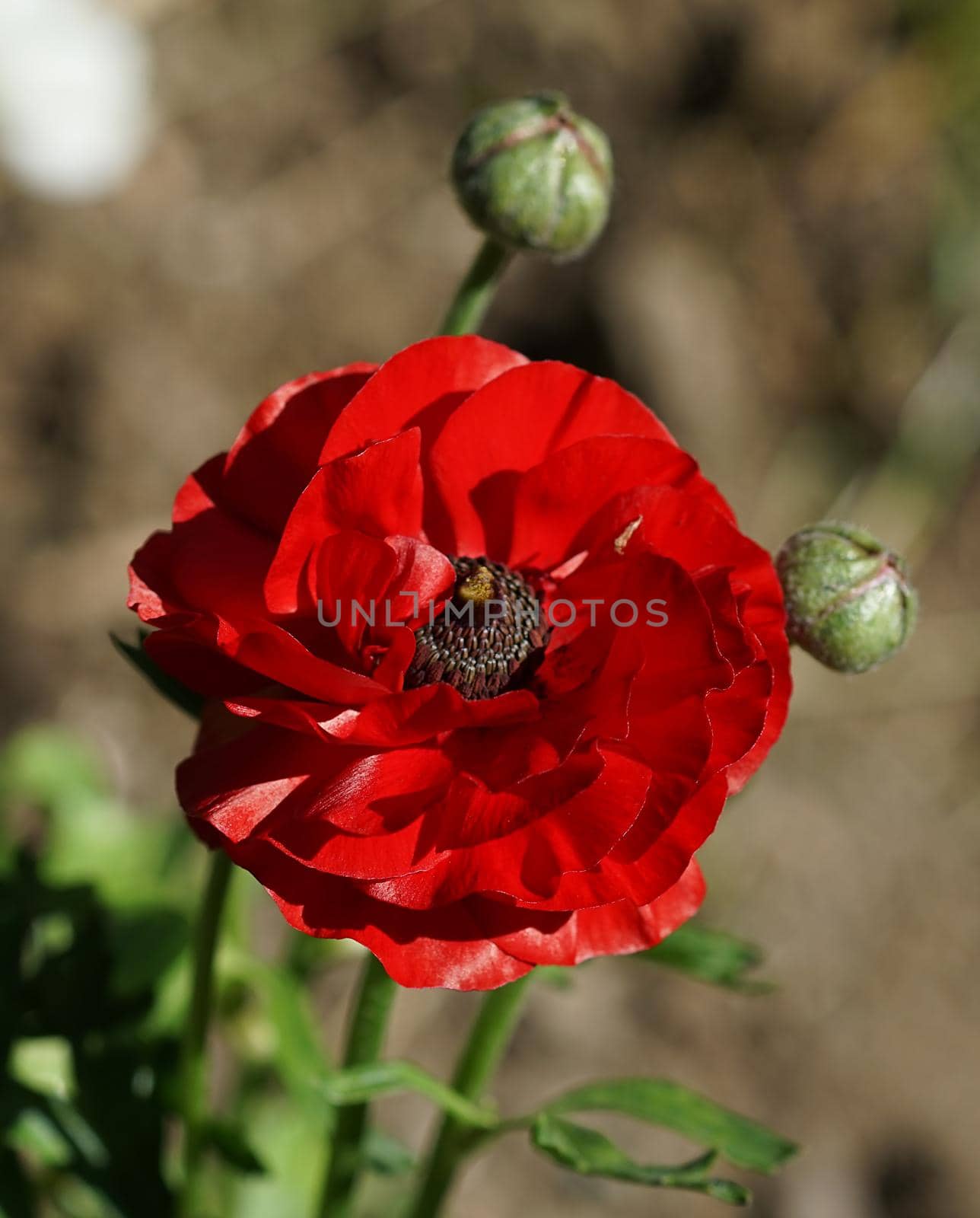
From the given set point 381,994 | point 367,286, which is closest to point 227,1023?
point 381,994

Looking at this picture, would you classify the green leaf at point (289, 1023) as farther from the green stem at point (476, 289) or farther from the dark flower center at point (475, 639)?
the green stem at point (476, 289)

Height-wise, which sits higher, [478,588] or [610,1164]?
[478,588]

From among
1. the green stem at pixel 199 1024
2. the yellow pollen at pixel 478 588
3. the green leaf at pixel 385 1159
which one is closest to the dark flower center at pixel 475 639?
the yellow pollen at pixel 478 588

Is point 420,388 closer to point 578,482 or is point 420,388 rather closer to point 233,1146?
point 578,482

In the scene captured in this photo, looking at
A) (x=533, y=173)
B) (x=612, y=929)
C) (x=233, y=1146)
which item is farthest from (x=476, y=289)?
(x=233, y=1146)

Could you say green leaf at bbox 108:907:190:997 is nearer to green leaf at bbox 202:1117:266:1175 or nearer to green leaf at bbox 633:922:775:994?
green leaf at bbox 202:1117:266:1175

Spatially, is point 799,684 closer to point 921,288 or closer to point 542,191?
point 921,288
